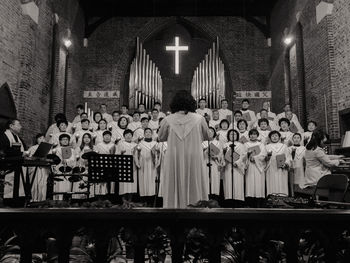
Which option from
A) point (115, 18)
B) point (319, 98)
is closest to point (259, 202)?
point (319, 98)

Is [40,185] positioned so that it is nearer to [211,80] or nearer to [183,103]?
[183,103]

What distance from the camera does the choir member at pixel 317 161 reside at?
237 inches

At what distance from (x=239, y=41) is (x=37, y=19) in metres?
8.21

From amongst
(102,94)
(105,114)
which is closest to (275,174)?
(105,114)

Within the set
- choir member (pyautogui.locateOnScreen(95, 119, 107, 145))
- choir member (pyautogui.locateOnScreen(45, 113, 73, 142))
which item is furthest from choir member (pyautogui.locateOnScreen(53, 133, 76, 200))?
choir member (pyautogui.locateOnScreen(45, 113, 73, 142))

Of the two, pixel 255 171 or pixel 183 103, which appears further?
pixel 255 171

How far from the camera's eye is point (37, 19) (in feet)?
32.2

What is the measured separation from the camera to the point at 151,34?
592 inches

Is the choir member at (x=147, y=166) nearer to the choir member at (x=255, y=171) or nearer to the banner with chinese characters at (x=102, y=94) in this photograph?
the choir member at (x=255, y=171)

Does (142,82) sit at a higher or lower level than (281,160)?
higher

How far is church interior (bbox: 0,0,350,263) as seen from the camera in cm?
146

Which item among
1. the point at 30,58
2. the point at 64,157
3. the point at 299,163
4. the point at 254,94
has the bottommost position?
the point at 299,163

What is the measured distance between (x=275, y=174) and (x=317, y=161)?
1.97 m

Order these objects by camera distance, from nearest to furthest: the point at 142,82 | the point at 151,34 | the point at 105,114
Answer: the point at 105,114
the point at 142,82
the point at 151,34
